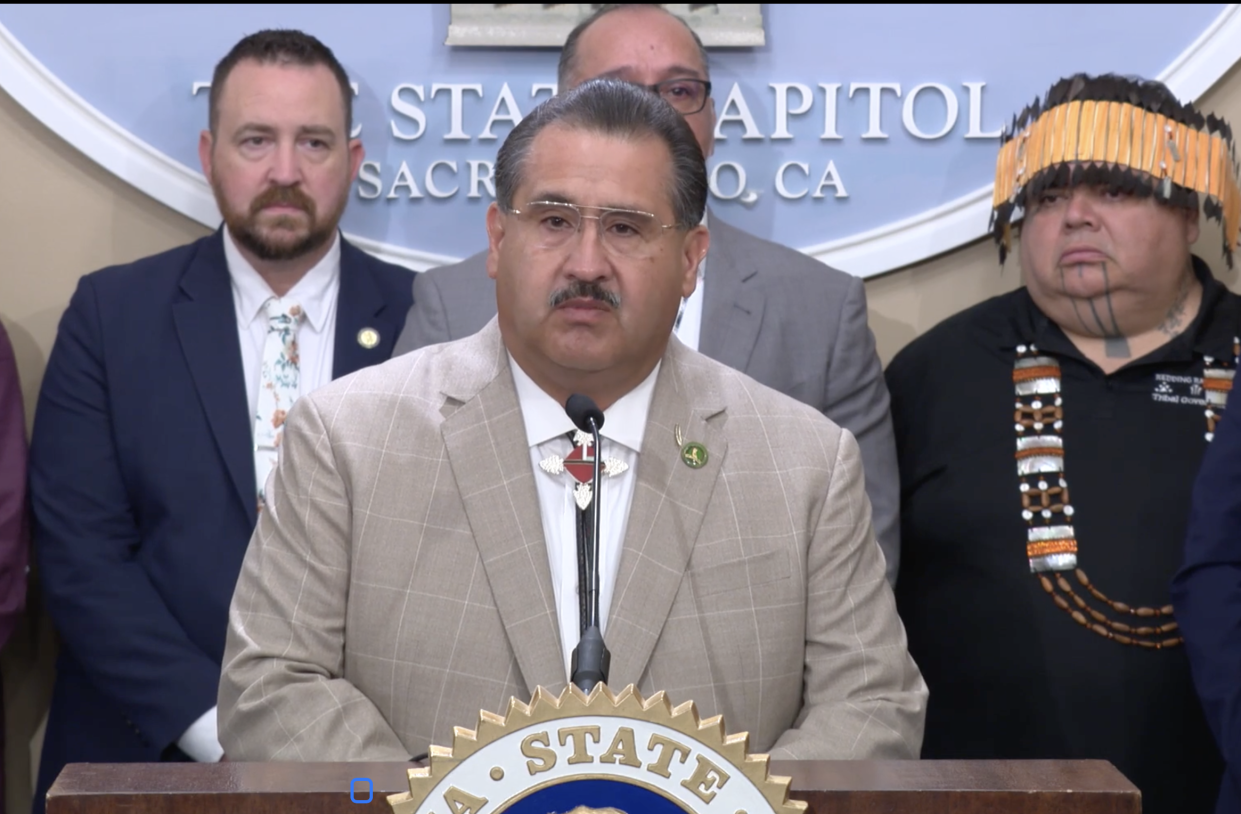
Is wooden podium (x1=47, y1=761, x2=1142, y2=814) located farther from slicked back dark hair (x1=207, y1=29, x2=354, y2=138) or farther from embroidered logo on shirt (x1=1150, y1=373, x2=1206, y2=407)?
slicked back dark hair (x1=207, y1=29, x2=354, y2=138)

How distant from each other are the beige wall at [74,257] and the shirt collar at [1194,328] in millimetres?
315

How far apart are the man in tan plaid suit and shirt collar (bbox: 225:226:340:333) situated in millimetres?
909

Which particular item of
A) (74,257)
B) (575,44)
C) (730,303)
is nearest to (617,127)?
(730,303)

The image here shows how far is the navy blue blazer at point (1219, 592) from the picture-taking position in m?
2.18

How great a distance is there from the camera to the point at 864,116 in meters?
2.99

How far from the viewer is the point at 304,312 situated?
111 inches

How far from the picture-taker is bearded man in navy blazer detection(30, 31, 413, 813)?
2.62 metres

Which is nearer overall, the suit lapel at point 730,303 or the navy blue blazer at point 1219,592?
the navy blue blazer at point 1219,592

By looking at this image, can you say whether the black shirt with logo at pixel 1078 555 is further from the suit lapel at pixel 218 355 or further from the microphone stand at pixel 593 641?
the microphone stand at pixel 593 641

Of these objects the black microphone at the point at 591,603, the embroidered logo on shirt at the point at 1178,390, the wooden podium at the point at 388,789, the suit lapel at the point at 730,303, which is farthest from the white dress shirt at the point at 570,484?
the embroidered logo on shirt at the point at 1178,390

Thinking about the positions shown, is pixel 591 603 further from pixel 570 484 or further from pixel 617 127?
pixel 617 127

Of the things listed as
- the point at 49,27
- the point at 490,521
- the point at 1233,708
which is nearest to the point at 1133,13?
the point at 1233,708

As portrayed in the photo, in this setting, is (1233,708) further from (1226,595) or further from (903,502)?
(903,502)

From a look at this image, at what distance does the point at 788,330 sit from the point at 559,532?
0.92 meters
